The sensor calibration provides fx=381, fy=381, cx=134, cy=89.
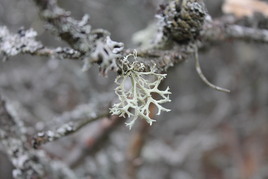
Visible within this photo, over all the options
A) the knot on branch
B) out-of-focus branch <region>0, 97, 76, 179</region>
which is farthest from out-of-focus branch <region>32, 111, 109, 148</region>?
the knot on branch

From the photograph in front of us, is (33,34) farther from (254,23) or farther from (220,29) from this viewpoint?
(254,23)

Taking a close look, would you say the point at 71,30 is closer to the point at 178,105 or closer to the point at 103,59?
the point at 103,59

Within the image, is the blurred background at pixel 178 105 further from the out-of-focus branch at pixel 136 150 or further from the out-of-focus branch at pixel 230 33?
the out-of-focus branch at pixel 230 33

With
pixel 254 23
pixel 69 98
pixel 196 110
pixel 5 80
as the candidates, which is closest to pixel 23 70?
pixel 5 80

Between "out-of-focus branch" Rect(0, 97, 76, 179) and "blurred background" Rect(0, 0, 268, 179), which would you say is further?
"blurred background" Rect(0, 0, 268, 179)

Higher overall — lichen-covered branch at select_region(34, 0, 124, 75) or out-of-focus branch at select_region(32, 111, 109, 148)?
lichen-covered branch at select_region(34, 0, 124, 75)

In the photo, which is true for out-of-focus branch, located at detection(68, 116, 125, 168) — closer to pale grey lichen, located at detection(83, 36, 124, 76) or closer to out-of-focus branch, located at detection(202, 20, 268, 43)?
out-of-focus branch, located at detection(202, 20, 268, 43)
